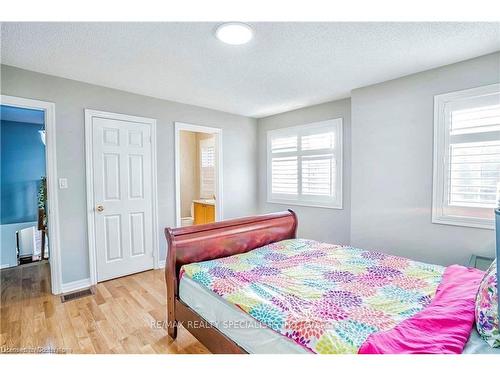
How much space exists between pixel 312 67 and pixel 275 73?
0.38 m

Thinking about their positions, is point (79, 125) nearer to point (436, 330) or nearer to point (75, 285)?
point (75, 285)

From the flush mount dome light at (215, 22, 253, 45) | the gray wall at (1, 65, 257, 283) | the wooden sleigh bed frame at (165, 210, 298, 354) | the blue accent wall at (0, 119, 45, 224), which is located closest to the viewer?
the wooden sleigh bed frame at (165, 210, 298, 354)

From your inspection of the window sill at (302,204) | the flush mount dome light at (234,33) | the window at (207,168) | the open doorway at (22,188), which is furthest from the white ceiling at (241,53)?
the window at (207,168)

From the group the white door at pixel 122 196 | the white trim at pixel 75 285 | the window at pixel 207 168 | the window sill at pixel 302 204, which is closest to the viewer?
the white trim at pixel 75 285

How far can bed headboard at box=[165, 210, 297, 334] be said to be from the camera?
196 centimetres

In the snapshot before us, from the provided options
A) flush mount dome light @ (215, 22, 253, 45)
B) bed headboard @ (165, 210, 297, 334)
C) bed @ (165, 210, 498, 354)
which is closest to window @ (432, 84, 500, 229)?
bed @ (165, 210, 498, 354)

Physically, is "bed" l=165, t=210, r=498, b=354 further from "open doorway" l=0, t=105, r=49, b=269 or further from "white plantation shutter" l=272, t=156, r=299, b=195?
"open doorway" l=0, t=105, r=49, b=269

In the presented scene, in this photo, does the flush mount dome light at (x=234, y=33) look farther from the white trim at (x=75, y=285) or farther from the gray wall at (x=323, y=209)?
the white trim at (x=75, y=285)

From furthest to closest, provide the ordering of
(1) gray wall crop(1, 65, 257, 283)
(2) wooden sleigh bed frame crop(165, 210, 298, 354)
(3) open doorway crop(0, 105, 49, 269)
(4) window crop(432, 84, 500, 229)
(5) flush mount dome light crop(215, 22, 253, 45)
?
(3) open doorway crop(0, 105, 49, 269)
(1) gray wall crop(1, 65, 257, 283)
(4) window crop(432, 84, 500, 229)
(5) flush mount dome light crop(215, 22, 253, 45)
(2) wooden sleigh bed frame crop(165, 210, 298, 354)

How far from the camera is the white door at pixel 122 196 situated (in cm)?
311

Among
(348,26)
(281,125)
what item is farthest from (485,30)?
(281,125)

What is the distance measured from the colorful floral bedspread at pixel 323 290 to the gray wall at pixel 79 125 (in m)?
1.83

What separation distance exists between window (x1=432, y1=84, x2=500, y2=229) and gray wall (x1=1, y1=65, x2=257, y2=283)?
2.99m
